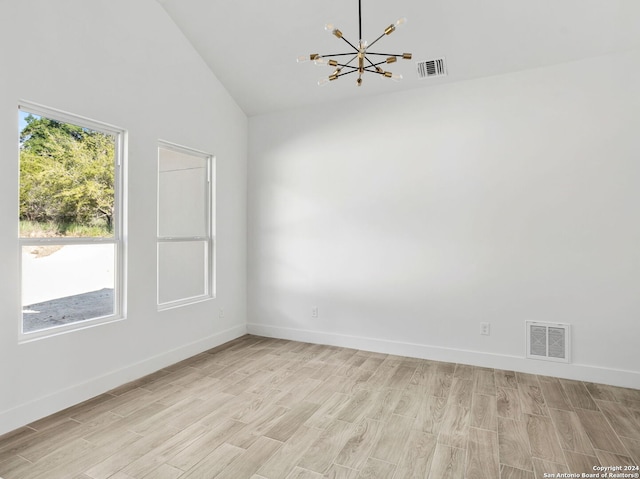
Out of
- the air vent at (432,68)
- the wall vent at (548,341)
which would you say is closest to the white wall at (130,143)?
the air vent at (432,68)

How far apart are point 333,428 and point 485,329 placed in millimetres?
2035

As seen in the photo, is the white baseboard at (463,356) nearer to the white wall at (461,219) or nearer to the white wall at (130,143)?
the white wall at (461,219)

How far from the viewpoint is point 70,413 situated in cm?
Result: 280

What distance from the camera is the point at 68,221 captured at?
3033mm

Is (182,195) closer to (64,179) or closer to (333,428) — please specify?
(64,179)

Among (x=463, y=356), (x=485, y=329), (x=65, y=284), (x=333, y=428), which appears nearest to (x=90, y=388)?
(x=65, y=284)

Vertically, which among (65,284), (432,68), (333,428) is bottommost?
(333,428)

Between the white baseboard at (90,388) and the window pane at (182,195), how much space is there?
1276 mm

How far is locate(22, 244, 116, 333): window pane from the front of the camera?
108 inches

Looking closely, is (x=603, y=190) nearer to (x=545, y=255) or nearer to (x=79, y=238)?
(x=545, y=255)

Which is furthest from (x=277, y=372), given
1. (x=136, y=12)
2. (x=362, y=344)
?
(x=136, y=12)

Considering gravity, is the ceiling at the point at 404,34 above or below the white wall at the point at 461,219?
above

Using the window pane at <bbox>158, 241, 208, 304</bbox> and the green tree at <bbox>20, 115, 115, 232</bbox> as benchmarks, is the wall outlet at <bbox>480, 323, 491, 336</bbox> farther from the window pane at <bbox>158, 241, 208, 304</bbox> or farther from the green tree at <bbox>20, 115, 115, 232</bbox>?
the green tree at <bbox>20, 115, 115, 232</bbox>

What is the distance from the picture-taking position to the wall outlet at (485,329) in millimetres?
3774
